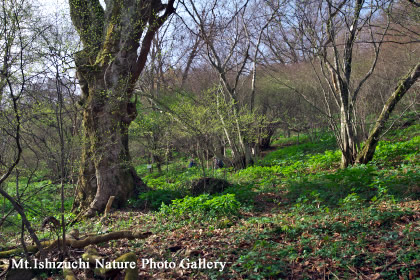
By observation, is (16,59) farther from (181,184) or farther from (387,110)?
(387,110)

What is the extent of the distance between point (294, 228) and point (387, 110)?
4798mm

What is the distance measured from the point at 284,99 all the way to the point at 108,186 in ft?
39.4

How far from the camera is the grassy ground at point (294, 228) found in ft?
10.8

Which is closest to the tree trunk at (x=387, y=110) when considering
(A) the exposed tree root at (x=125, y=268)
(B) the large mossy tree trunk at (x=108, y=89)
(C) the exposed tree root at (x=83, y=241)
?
(C) the exposed tree root at (x=83, y=241)

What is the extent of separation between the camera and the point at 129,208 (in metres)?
7.61

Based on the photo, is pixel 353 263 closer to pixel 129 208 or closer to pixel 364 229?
pixel 364 229

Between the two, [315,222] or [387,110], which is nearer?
[315,222]

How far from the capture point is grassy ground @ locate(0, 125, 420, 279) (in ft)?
10.8

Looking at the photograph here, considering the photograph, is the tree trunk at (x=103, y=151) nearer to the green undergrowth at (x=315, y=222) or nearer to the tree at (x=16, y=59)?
the green undergrowth at (x=315, y=222)

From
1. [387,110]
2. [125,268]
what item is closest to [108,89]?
[125,268]

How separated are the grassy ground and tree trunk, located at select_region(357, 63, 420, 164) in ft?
0.90

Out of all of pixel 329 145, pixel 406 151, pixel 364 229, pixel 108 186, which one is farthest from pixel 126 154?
pixel 329 145

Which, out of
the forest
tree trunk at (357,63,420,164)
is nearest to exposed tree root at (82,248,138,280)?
the forest

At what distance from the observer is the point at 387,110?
7484 millimetres
